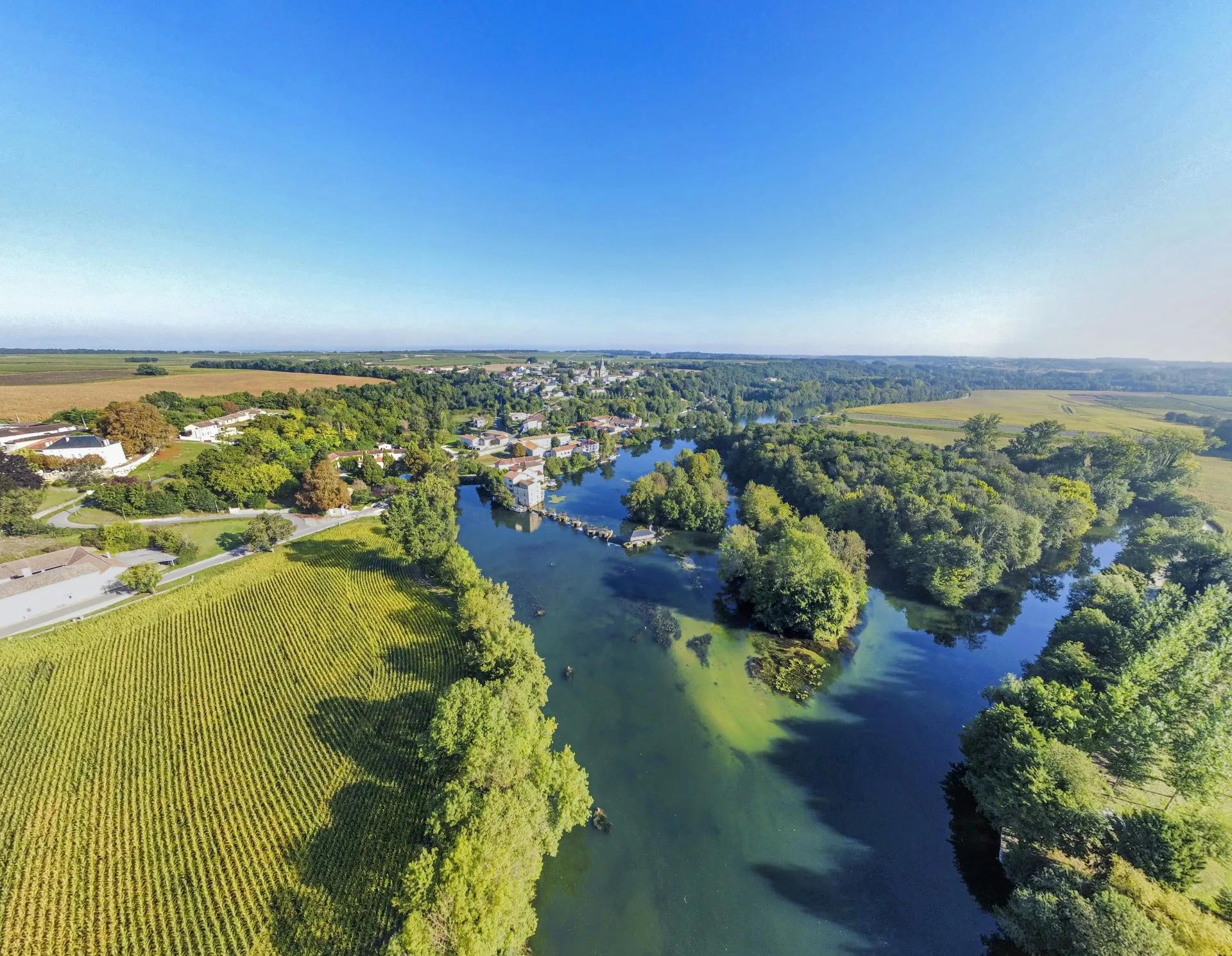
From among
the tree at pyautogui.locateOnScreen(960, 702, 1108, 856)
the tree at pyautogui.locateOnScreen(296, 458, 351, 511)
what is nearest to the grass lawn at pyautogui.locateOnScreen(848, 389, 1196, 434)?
the tree at pyautogui.locateOnScreen(960, 702, 1108, 856)

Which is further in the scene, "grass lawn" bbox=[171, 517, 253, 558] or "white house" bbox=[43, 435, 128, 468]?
"white house" bbox=[43, 435, 128, 468]

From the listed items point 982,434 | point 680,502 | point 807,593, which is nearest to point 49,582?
point 680,502

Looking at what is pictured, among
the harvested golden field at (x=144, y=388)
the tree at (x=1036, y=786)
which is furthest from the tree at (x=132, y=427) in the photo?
the tree at (x=1036, y=786)

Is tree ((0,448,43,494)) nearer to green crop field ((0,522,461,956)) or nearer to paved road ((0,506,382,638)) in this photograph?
paved road ((0,506,382,638))

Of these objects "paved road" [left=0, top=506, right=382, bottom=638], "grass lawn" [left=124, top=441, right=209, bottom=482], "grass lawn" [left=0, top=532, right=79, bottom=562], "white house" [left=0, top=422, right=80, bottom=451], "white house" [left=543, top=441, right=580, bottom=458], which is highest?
"white house" [left=0, top=422, right=80, bottom=451]

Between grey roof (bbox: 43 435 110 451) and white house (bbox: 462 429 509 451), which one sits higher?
grey roof (bbox: 43 435 110 451)

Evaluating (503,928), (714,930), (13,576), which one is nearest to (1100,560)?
(714,930)

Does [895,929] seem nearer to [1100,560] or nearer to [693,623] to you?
[693,623]
